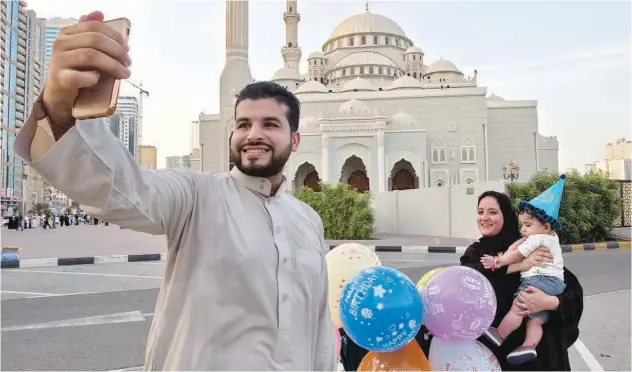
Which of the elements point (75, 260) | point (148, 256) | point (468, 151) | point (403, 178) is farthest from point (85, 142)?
point (403, 178)

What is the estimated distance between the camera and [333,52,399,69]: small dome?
37.9 m

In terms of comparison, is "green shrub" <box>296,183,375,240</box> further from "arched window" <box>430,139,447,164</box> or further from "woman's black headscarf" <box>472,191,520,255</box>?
"arched window" <box>430,139,447,164</box>

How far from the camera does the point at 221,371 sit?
110cm

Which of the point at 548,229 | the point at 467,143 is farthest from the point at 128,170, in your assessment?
the point at 467,143

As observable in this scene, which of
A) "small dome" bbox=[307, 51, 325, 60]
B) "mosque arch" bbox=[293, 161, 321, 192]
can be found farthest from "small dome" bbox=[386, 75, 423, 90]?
"small dome" bbox=[307, 51, 325, 60]

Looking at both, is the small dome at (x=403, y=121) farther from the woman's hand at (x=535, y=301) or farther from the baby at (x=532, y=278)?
the woman's hand at (x=535, y=301)

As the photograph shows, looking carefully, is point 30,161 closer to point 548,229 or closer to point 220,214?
point 220,214

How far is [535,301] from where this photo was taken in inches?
84.0

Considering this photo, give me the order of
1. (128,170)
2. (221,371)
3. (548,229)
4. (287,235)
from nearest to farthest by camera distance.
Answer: (128,170) < (221,371) < (287,235) < (548,229)

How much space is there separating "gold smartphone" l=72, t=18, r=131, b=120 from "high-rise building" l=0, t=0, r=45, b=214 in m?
50.5

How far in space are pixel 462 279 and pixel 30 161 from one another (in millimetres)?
1845

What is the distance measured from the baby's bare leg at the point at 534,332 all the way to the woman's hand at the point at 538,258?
0.27 m

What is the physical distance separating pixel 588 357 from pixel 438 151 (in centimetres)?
2659

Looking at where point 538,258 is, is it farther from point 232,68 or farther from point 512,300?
point 232,68
